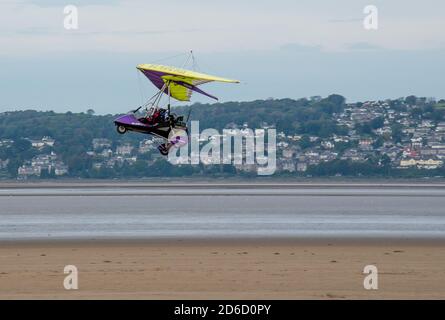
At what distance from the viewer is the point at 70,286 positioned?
42.9 m

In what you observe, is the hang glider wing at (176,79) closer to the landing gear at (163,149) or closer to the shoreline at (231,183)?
the landing gear at (163,149)

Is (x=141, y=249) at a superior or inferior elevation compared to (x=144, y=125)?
inferior

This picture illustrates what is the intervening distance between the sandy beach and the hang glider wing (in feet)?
28.2

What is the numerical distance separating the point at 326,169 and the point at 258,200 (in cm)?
7096

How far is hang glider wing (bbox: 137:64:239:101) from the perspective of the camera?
2483 inches

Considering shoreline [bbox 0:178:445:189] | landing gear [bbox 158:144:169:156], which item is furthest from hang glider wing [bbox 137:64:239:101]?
shoreline [bbox 0:178:445:189]

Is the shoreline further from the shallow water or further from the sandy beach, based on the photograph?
the sandy beach

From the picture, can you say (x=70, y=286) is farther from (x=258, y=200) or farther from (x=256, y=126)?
(x=256, y=126)

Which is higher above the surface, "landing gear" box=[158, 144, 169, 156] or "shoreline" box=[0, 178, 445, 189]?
"landing gear" box=[158, 144, 169, 156]

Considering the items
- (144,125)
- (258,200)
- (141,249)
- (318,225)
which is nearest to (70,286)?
(141,249)

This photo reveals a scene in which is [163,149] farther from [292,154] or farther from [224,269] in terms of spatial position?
[292,154]

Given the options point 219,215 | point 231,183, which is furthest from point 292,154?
point 219,215
